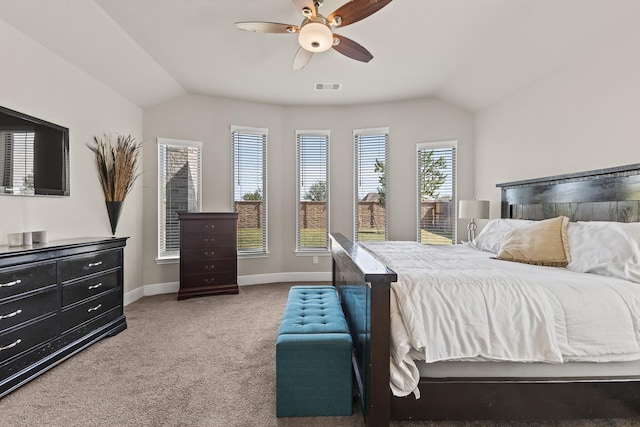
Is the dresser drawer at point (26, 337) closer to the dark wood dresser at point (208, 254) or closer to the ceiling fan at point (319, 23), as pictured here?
the dark wood dresser at point (208, 254)

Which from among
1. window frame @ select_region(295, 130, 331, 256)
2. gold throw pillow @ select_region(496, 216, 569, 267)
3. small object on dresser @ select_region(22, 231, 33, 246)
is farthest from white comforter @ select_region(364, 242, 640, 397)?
window frame @ select_region(295, 130, 331, 256)

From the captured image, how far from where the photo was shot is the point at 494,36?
310 cm

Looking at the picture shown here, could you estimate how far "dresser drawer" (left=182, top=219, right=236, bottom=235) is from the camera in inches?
168

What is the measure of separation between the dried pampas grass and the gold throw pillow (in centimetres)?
412

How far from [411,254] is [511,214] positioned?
1839 mm

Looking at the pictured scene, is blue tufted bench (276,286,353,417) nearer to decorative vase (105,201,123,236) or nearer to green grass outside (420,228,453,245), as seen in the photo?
decorative vase (105,201,123,236)

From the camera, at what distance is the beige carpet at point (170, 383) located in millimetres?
1857

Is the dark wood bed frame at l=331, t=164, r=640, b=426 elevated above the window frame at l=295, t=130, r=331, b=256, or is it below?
below

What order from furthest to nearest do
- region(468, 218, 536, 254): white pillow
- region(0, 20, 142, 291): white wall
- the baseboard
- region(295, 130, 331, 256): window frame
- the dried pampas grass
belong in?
1. region(295, 130, 331, 256): window frame
2. the baseboard
3. the dried pampas grass
4. region(468, 218, 536, 254): white pillow
5. region(0, 20, 142, 291): white wall

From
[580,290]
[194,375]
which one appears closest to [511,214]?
[580,290]

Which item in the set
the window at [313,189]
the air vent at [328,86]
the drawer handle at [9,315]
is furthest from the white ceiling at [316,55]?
the drawer handle at [9,315]

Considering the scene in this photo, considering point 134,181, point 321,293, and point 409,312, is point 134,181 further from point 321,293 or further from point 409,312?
point 409,312

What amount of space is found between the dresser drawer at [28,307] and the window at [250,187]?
269cm

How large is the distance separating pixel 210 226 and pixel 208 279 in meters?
0.74
